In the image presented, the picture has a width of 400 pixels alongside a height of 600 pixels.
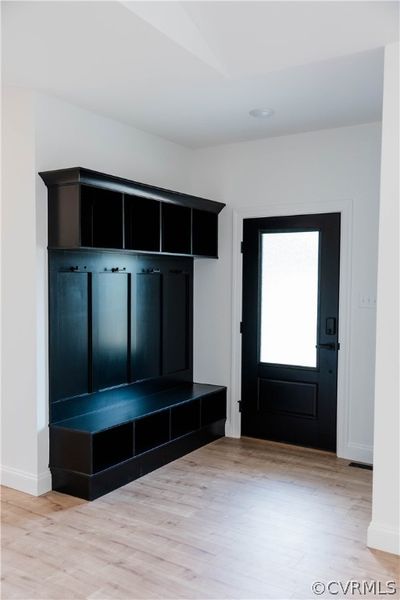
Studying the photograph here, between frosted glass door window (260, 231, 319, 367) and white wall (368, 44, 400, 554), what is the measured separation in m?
1.65

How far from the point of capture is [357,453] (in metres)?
4.31

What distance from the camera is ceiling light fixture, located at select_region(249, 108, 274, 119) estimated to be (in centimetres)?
389

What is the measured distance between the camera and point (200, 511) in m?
3.36

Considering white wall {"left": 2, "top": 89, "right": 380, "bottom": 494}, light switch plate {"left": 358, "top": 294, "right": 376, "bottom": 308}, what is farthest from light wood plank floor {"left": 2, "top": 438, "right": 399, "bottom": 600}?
light switch plate {"left": 358, "top": 294, "right": 376, "bottom": 308}

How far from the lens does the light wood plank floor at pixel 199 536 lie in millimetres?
2561

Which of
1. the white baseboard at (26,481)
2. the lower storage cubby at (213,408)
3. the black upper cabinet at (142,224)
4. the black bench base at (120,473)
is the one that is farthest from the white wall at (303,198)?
the white baseboard at (26,481)

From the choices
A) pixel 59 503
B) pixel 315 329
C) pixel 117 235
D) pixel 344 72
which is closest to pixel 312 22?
pixel 344 72

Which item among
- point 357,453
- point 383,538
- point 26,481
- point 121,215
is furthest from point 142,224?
point 383,538

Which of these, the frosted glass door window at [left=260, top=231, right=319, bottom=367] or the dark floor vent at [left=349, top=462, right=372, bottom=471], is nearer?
the dark floor vent at [left=349, top=462, right=372, bottom=471]

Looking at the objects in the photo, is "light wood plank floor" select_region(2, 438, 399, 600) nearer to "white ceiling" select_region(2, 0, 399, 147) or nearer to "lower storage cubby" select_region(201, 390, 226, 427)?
"lower storage cubby" select_region(201, 390, 226, 427)

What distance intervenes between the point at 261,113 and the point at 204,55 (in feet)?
3.52

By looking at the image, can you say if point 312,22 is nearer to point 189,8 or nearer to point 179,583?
point 189,8

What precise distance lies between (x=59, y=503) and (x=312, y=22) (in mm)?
3284

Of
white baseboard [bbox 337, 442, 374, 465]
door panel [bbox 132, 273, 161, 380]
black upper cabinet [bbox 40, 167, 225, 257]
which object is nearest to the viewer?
black upper cabinet [bbox 40, 167, 225, 257]
